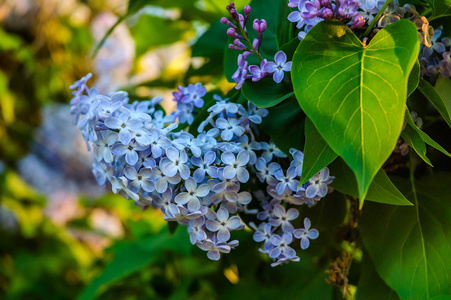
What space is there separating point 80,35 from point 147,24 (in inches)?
38.9

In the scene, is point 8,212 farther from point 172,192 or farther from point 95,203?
point 172,192

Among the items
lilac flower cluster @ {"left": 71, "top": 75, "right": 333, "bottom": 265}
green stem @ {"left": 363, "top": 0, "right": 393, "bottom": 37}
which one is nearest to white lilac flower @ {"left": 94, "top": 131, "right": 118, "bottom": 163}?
lilac flower cluster @ {"left": 71, "top": 75, "right": 333, "bottom": 265}

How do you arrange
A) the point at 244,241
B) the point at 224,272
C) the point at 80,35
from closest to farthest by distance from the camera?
1. the point at 244,241
2. the point at 224,272
3. the point at 80,35

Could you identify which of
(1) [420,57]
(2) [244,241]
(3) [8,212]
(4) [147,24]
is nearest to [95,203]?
(3) [8,212]

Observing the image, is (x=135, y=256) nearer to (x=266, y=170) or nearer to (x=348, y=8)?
(x=266, y=170)

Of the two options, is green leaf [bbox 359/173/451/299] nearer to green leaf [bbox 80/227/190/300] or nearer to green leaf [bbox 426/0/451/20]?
green leaf [bbox 426/0/451/20]

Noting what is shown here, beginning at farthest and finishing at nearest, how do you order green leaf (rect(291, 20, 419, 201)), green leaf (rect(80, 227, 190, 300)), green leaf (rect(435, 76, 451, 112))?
1. green leaf (rect(80, 227, 190, 300))
2. green leaf (rect(435, 76, 451, 112))
3. green leaf (rect(291, 20, 419, 201))

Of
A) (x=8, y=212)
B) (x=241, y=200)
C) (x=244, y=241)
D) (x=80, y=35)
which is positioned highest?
(x=241, y=200)

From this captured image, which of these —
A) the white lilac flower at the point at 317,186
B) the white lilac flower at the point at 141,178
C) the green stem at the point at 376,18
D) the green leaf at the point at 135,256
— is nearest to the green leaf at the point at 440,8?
the green stem at the point at 376,18

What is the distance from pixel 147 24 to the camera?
0.92 metres

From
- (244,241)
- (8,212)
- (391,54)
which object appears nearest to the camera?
(391,54)

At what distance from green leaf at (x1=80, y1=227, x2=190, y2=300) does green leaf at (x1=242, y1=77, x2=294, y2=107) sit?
32cm

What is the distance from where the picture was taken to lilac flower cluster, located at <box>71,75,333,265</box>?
0.35 m

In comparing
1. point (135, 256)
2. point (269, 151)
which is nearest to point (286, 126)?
point (269, 151)
